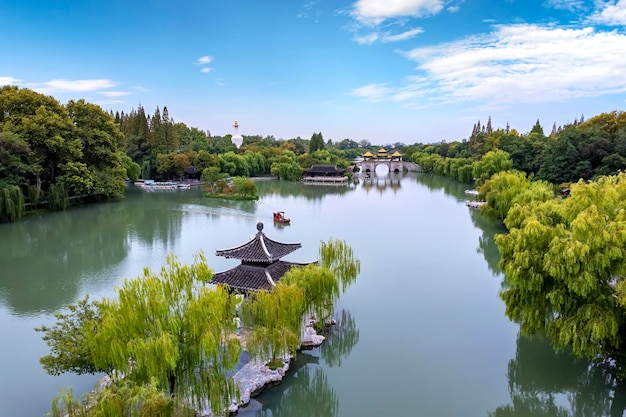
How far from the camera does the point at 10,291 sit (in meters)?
12.6

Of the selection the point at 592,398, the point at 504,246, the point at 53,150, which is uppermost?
the point at 53,150

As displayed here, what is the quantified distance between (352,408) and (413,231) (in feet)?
48.3

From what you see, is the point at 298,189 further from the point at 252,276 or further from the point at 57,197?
the point at 252,276

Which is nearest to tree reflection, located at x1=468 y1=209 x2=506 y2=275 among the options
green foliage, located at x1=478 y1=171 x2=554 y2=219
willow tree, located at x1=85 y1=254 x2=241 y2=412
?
green foliage, located at x1=478 y1=171 x2=554 y2=219

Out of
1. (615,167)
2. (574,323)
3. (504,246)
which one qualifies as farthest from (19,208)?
(615,167)

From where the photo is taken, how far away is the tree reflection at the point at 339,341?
9088 millimetres

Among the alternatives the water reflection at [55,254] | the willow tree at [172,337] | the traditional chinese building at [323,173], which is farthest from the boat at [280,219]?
the traditional chinese building at [323,173]

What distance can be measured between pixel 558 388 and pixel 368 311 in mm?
4633

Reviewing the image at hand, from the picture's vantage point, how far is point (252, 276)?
30.6 feet

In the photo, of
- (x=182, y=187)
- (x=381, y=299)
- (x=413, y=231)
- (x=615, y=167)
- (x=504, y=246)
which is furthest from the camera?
(x=182, y=187)

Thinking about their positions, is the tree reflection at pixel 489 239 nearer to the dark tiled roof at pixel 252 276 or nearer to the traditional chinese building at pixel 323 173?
the dark tiled roof at pixel 252 276

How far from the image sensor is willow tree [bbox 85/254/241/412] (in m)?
5.53

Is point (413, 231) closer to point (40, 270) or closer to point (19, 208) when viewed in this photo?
point (40, 270)

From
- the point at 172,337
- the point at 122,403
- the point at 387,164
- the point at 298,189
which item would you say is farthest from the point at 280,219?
the point at 387,164
